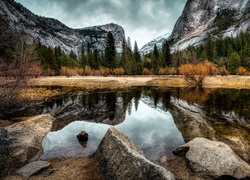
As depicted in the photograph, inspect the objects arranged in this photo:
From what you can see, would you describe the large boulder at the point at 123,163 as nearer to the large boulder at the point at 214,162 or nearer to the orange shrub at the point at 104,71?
the large boulder at the point at 214,162

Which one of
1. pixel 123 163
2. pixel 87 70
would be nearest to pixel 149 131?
pixel 123 163

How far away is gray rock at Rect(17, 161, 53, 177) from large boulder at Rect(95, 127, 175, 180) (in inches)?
96.4

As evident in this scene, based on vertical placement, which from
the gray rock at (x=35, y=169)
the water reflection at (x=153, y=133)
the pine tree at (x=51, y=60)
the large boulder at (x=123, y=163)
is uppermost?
→ the pine tree at (x=51, y=60)

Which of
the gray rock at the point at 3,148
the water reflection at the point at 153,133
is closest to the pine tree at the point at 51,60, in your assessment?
the water reflection at the point at 153,133

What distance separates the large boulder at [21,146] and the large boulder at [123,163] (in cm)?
386

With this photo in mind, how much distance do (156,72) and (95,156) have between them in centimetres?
8842

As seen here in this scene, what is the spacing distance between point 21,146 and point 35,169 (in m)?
2.56

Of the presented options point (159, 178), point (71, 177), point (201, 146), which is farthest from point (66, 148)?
point (201, 146)

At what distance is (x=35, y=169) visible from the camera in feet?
29.3

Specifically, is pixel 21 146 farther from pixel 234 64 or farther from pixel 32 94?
pixel 234 64

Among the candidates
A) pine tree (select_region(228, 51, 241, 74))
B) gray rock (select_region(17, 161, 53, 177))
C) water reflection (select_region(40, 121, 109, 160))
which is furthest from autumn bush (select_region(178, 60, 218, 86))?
gray rock (select_region(17, 161, 53, 177))

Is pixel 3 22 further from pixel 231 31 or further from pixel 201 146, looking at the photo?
pixel 231 31

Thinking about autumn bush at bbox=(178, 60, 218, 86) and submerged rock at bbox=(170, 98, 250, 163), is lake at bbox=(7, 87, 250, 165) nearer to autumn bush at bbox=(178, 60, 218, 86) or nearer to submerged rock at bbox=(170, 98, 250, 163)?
submerged rock at bbox=(170, 98, 250, 163)

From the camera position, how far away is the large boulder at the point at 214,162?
27.4 ft
